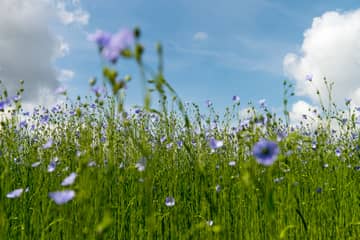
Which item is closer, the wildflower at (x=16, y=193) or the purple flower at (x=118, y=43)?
the purple flower at (x=118, y=43)

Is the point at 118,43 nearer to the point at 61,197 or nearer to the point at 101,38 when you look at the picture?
the point at 101,38

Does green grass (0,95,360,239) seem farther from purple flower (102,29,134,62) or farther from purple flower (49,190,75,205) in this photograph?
purple flower (102,29,134,62)

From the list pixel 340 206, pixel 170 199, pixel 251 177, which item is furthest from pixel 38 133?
pixel 251 177

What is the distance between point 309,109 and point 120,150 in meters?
2.13

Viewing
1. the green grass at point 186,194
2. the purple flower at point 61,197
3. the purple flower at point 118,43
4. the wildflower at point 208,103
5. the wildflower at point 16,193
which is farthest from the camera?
the wildflower at point 208,103

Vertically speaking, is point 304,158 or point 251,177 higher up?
point 304,158

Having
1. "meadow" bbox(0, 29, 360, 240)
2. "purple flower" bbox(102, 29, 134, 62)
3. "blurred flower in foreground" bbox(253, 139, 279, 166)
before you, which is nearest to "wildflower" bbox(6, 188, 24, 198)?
"meadow" bbox(0, 29, 360, 240)

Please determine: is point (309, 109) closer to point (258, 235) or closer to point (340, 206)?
point (340, 206)

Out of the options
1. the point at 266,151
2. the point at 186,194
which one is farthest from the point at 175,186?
Answer: the point at 266,151

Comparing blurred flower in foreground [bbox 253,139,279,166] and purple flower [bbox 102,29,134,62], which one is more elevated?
purple flower [bbox 102,29,134,62]

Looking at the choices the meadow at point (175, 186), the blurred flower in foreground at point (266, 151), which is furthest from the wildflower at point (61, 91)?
the blurred flower in foreground at point (266, 151)

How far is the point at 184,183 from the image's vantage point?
4367 millimetres

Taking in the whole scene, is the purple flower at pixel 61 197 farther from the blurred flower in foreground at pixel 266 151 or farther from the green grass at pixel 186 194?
the blurred flower in foreground at pixel 266 151

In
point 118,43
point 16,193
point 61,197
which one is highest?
point 118,43
